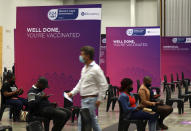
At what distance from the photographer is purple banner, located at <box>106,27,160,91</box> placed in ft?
37.7

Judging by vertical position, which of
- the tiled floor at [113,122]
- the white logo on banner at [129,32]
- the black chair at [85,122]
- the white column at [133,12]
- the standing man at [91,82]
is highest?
the white column at [133,12]

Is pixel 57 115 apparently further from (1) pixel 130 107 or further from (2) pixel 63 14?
(2) pixel 63 14

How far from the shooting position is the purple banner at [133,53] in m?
11.5

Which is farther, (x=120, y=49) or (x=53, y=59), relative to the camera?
(x=120, y=49)

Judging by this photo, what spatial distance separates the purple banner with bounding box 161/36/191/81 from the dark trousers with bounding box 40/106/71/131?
11.8 m

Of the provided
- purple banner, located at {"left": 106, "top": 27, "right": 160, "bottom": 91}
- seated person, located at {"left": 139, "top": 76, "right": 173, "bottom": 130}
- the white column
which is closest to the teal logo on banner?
seated person, located at {"left": 139, "top": 76, "right": 173, "bottom": 130}

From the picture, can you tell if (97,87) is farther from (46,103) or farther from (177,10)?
(177,10)

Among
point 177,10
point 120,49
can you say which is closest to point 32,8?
point 120,49

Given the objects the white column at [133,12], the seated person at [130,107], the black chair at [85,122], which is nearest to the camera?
the black chair at [85,122]

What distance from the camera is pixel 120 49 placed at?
11.8 metres

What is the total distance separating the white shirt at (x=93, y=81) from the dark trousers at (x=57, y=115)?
1.02 metres

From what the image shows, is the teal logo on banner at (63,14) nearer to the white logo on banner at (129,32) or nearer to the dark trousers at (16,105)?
the dark trousers at (16,105)

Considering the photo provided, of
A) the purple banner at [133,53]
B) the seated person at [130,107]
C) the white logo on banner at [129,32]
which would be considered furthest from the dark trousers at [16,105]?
the white logo on banner at [129,32]

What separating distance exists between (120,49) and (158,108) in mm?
5143
